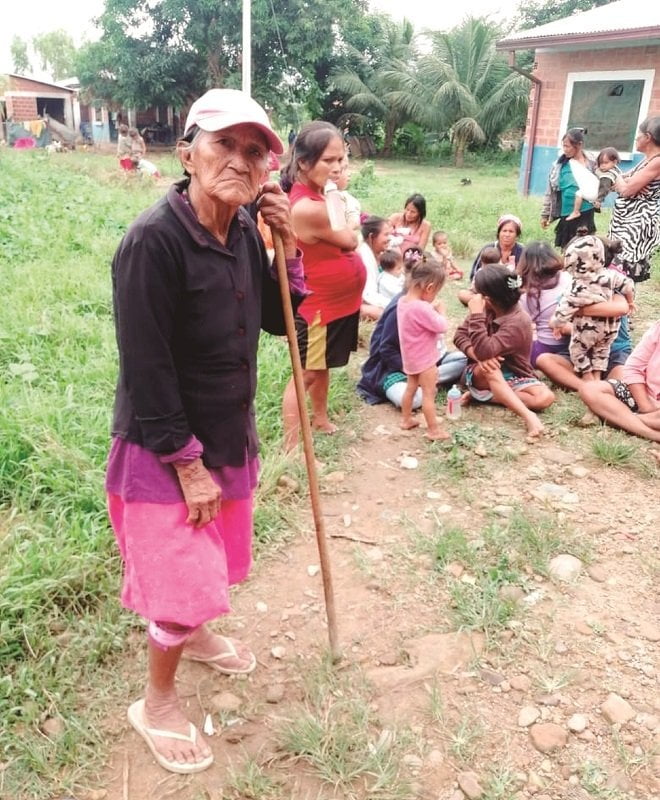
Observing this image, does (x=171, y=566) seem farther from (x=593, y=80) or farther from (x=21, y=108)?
(x=21, y=108)

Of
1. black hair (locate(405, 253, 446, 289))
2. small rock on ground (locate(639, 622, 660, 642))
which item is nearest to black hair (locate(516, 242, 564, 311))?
black hair (locate(405, 253, 446, 289))

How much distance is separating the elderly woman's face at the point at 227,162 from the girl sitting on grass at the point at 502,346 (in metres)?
2.64

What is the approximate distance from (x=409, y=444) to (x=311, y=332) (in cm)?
91

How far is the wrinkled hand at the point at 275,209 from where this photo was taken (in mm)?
1880

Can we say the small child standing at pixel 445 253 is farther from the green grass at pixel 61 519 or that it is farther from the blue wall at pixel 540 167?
the blue wall at pixel 540 167

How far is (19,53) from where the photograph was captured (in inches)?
2488

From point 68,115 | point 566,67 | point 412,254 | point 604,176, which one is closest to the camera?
point 604,176

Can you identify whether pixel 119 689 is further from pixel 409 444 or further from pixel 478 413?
pixel 478 413

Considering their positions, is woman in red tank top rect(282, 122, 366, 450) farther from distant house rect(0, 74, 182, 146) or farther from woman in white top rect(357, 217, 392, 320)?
distant house rect(0, 74, 182, 146)

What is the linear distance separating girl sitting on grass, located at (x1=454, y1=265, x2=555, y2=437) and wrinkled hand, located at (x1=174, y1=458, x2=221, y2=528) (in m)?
2.68

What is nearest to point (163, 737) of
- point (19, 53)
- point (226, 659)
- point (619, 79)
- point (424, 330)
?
point (226, 659)

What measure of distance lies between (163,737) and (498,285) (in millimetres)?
3018

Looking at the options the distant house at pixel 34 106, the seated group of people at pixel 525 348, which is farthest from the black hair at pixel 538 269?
the distant house at pixel 34 106

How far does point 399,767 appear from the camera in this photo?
6.45ft
